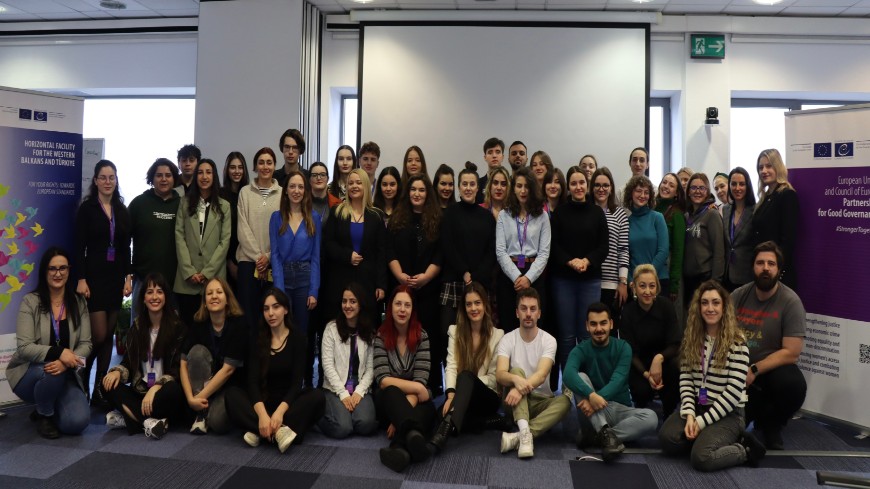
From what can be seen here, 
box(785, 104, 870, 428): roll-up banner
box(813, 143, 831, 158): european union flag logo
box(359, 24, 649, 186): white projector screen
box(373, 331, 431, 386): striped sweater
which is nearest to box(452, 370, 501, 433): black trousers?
box(373, 331, 431, 386): striped sweater

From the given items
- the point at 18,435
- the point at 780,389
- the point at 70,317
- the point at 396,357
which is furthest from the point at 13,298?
the point at 780,389

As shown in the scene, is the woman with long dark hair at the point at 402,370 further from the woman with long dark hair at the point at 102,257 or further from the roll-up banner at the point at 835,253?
the roll-up banner at the point at 835,253

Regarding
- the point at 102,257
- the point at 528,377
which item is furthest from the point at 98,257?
the point at 528,377

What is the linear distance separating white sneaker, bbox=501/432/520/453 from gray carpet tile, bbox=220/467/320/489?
989 millimetres

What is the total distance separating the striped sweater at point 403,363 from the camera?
3.64 metres

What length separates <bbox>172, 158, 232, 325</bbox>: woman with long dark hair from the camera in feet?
13.6

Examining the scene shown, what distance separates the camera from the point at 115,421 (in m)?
3.56

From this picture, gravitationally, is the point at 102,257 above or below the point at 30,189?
below

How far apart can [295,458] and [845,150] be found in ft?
12.4

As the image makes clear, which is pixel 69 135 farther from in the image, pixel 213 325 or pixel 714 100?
pixel 714 100

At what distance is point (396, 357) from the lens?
3711 mm

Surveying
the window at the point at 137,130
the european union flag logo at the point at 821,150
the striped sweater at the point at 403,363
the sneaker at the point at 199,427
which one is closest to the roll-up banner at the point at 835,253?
the european union flag logo at the point at 821,150

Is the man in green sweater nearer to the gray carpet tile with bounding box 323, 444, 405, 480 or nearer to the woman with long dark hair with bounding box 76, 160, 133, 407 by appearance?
the gray carpet tile with bounding box 323, 444, 405, 480

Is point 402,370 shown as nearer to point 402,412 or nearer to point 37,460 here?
point 402,412
